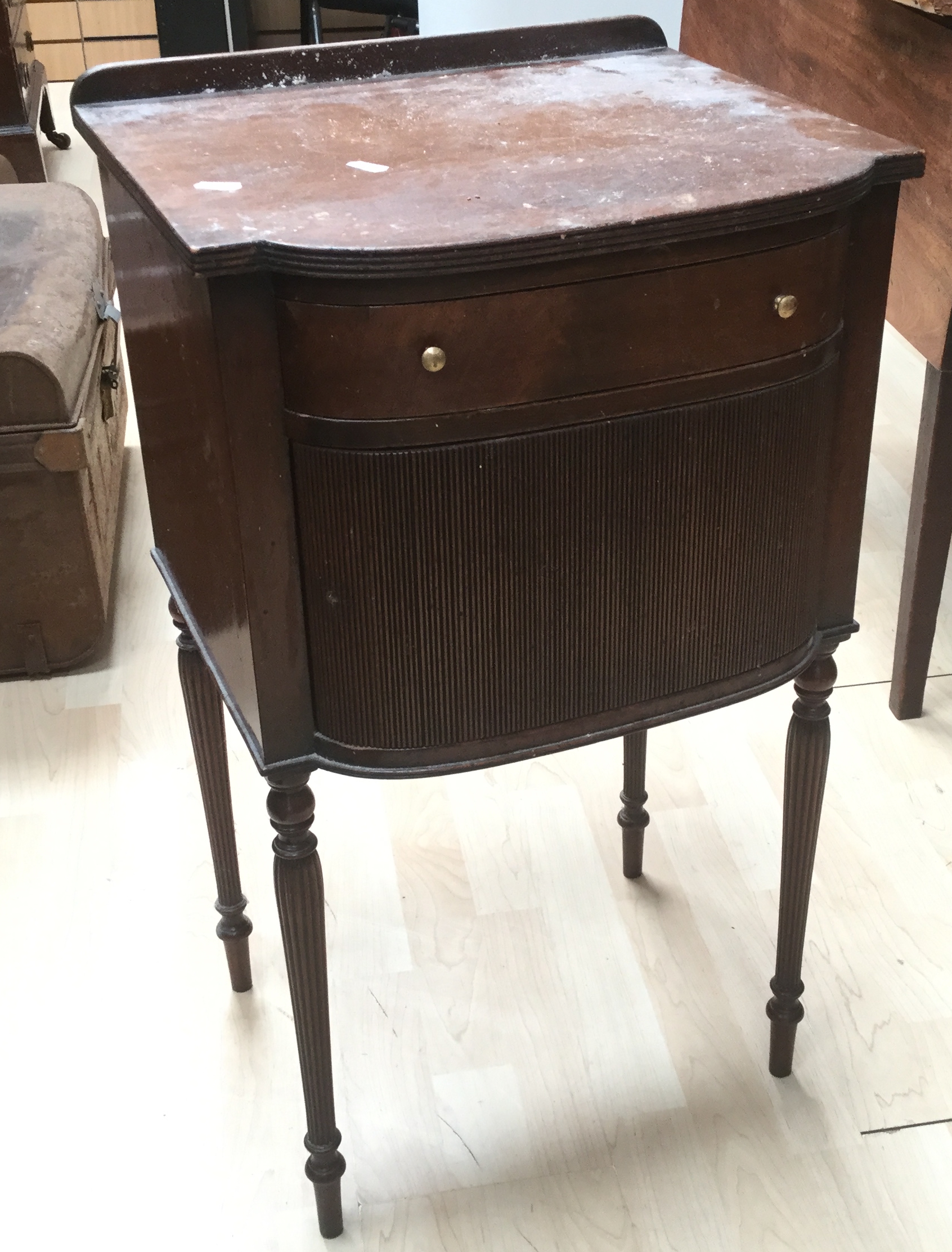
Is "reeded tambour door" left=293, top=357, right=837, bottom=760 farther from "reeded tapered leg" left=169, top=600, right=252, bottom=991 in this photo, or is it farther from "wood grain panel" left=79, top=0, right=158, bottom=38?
"wood grain panel" left=79, top=0, right=158, bottom=38

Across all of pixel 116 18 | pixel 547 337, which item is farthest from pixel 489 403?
pixel 116 18

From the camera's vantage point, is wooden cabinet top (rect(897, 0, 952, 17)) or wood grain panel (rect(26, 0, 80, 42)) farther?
wood grain panel (rect(26, 0, 80, 42))

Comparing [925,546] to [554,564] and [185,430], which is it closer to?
[554,564]

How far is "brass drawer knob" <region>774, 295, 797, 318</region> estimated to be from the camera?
2.90 ft

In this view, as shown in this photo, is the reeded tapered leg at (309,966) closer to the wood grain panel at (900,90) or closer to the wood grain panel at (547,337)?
the wood grain panel at (547,337)

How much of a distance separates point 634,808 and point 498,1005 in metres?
0.25

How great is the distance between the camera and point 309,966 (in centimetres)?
104

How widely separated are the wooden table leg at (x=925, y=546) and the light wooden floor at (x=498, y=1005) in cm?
6

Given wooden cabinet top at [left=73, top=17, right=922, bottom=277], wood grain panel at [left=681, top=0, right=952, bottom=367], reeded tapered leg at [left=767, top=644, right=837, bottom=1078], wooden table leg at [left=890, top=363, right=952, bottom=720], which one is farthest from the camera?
wooden table leg at [left=890, top=363, right=952, bottom=720]

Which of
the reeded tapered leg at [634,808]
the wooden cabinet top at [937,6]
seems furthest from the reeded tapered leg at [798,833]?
the wooden cabinet top at [937,6]

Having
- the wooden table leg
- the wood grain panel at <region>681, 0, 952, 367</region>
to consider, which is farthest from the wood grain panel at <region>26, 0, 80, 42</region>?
the wooden table leg

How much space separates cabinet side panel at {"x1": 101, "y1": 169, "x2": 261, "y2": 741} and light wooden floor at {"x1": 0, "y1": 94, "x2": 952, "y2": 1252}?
486 mm

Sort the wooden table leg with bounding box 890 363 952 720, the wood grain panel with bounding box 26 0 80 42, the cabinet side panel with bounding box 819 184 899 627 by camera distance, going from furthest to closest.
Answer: the wood grain panel with bounding box 26 0 80 42 → the wooden table leg with bounding box 890 363 952 720 → the cabinet side panel with bounding box 819 184 899 627

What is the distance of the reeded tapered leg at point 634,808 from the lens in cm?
146
